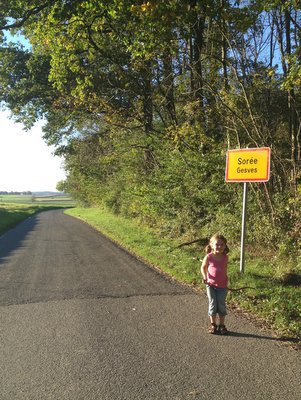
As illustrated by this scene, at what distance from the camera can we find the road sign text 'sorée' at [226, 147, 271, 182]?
8.34 metres

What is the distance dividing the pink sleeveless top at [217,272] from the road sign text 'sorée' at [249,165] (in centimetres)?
299

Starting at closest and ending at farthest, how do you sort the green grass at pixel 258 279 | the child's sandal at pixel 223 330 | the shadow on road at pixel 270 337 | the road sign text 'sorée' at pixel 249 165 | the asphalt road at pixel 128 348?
the asphalt road at pixel 128 348 → the shadow on road at pixel 270 337 → the child's sandal at pixel 223 330 → the green grass at pixel 258 279 → the road sign text 'sorée' at pixel 249 165

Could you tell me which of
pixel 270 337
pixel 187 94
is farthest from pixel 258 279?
pixel 187 94

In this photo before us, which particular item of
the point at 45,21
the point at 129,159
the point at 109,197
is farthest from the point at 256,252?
the point at 109,197

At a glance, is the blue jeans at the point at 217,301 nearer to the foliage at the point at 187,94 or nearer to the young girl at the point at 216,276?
the young girl at the point at 216,276

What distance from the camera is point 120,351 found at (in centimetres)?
491

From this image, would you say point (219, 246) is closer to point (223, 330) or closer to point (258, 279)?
point (223, 330)

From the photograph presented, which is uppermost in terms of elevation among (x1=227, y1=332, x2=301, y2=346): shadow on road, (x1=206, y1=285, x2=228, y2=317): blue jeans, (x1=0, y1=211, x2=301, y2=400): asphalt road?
(x1=206, y1=285, x2=228, y2=317): blue jeans

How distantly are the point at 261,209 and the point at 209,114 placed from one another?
4.03 metres

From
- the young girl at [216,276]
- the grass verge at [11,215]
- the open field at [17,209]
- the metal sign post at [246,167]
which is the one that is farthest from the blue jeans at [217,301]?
the open field at [17,209]

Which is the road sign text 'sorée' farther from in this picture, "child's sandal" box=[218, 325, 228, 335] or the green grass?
"child's sandal" box=[218, 325, 228, 335]

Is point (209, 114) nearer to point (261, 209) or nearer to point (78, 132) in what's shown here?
point (261, 209)

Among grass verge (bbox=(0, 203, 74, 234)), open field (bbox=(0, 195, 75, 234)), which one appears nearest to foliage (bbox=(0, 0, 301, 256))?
grass verge (bbox=(0, 203, 74, 234))

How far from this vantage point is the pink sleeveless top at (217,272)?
582 centimetres
